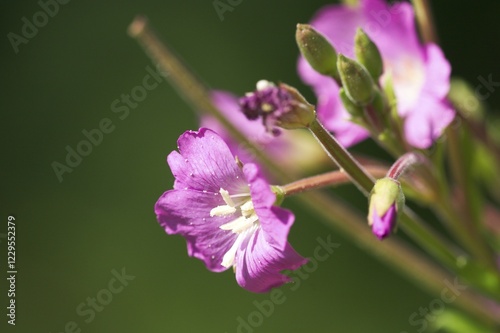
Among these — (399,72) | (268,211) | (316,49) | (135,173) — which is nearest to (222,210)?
(268,211)

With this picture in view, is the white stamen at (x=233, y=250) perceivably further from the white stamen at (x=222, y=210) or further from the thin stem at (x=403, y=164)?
the thin stem at (x=403, y=164)

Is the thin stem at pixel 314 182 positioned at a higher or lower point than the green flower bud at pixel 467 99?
higher

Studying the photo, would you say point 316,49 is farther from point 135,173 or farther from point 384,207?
point 135,173

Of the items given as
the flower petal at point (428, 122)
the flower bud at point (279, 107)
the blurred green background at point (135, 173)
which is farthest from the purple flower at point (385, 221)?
the blurred green background at point (135, 173)

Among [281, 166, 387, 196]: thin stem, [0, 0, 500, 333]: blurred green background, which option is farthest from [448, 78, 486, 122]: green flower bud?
[0, 0, 500, 333]: blurred green background

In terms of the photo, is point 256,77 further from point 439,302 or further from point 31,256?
point 439,302

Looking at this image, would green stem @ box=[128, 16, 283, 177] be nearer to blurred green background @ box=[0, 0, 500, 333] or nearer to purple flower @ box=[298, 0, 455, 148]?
purple flower @ box=[298, 0, 455, 148]
